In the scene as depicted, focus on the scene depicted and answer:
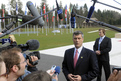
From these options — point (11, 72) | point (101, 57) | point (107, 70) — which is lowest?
point (107, 70)

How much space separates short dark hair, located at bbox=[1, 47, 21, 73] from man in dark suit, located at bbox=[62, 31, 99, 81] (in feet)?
4.88

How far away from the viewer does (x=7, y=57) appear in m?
1.55

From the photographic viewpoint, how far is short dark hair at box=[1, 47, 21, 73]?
1543mm

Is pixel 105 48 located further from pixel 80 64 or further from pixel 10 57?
pixel 10 57

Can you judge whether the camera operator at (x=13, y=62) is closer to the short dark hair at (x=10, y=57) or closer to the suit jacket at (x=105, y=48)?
the short dark hair at (x=10, y=57)

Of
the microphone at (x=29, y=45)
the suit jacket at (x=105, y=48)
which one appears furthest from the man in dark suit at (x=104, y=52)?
the microphone at (x=29, y=45)

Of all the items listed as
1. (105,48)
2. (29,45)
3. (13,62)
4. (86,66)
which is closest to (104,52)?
(105,48)

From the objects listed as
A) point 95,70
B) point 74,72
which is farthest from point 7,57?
point 95,70

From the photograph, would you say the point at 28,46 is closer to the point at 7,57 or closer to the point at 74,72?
the point at 7,57

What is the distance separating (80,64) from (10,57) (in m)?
1.66

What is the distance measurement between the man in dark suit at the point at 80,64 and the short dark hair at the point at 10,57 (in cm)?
149

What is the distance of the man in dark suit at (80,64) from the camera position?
9.36 ft

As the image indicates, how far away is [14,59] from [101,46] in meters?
3.99

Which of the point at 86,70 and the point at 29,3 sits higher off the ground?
the point at 29,3
